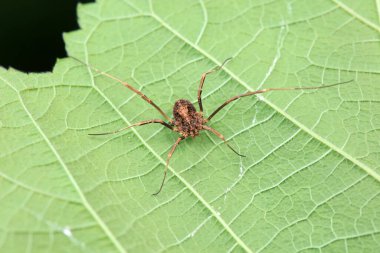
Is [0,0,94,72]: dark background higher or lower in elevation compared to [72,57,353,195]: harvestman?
higher

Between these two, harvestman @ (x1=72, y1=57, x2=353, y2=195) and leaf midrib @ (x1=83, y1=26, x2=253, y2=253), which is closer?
leaf midrib @ (x1=83, y1=26, x2=253, y2=253)

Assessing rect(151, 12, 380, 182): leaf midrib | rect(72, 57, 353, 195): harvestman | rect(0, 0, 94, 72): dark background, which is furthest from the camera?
rect(0, 0, 94, 72): dark background

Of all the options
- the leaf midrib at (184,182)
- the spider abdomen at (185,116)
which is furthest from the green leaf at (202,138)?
the spider abdomen at (185,116)

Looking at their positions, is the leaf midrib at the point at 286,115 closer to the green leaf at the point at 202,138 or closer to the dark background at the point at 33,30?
the green leaf at the point at 202,138

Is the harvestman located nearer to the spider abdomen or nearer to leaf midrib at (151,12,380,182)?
the spider abdomen

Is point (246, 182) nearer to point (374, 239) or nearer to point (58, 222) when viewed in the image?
point (374, 239)

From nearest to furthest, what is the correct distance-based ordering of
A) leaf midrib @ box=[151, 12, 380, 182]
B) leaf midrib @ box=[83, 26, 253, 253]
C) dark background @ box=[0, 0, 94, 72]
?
1. leaf midrib @ box=[83, 26, 253, 253]
2. leaf midrib @ box=[151, 12, 380, 182]
3. dark background @ box=[0, 0, 94, 72]

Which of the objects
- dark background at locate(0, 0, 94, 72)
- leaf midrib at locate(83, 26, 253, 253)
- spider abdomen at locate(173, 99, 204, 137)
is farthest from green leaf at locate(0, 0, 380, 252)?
dark background at locate(0, 0, 94, 72)

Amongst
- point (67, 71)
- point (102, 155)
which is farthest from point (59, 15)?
point (102, 155)
